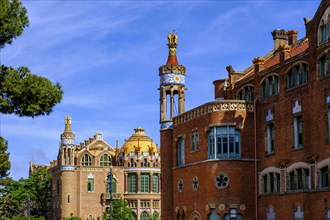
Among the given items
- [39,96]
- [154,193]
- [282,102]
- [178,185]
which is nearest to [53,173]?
[154,193]

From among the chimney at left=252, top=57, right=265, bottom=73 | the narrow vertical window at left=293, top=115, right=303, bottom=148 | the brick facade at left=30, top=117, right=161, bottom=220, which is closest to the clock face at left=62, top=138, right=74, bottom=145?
the brick facade at left=30, top=117, right=161, bottom=220

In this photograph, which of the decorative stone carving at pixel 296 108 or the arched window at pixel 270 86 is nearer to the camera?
the decorative stone carving at pixel 296 108

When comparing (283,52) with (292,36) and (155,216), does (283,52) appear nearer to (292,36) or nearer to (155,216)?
(292,36)

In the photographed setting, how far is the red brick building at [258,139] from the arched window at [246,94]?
0.23 ft

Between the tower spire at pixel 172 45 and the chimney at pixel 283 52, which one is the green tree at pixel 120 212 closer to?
the tower spire at pixel 172 45

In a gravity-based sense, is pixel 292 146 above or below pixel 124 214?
above

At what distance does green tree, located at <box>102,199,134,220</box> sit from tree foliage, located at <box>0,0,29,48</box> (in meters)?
58.8

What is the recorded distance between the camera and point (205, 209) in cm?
4841

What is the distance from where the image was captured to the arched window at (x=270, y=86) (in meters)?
46.3

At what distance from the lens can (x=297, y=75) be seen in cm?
4381

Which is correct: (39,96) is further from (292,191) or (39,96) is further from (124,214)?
(124,214)

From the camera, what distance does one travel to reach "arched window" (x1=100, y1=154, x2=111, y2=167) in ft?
329

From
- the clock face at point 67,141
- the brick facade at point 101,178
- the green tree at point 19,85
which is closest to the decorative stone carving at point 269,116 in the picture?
the green tree at point 19,85

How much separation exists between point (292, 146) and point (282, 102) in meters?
3.14
